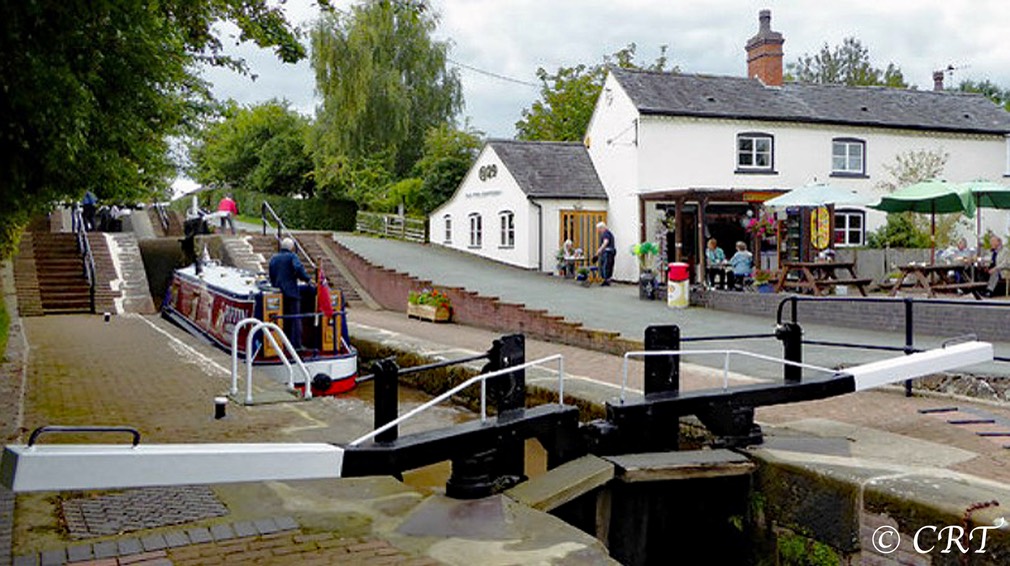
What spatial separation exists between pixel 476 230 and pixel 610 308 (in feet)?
40.0

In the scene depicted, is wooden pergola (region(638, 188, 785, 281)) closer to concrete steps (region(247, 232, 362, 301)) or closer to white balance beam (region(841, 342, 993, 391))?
concrete steps (region(247, 232, 362, 301))

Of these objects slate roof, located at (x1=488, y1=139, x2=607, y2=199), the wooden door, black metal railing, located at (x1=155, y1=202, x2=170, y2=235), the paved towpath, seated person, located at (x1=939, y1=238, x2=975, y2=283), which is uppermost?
slate roof, located at (x1=488, y1=139, x2=607, y2=199)

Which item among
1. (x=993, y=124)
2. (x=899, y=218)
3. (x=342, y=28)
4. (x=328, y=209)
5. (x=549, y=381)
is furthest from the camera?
(x=328, y=209)

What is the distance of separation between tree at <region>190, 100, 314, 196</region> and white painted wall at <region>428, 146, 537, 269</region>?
16.6 m

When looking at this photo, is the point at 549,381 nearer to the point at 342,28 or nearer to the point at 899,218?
the point at 899,218

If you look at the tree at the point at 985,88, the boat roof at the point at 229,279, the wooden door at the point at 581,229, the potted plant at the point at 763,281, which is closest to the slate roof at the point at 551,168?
the wooden door at the point at 581,229

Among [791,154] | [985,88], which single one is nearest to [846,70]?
[985,88]

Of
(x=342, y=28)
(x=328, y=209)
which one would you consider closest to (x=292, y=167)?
(x=328, y=209)

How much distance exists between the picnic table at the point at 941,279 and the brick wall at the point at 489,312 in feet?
20.1

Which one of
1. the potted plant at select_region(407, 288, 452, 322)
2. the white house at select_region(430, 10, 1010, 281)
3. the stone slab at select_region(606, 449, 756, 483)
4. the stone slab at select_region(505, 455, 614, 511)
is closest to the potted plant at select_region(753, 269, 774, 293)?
the white house at select_region(430, 10, 1010, 281)

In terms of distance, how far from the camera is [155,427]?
7.97 m

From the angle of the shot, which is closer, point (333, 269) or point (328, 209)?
point (333, 269)

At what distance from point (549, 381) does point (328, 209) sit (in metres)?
34.9

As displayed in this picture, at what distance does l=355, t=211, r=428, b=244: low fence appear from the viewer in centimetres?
3534
